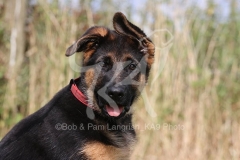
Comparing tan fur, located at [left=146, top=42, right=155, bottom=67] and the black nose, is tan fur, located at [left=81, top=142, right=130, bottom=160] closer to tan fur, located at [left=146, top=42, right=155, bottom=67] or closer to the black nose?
the black nose

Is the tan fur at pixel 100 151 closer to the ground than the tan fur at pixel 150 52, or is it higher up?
closer to the ground

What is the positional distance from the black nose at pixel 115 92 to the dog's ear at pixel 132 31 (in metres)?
0.63

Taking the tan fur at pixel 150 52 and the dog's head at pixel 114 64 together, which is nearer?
the dog's head at pixel 114 64

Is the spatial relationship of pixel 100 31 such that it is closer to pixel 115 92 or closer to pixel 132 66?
pixel 132 66

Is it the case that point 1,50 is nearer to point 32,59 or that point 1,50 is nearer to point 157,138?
point 32,59

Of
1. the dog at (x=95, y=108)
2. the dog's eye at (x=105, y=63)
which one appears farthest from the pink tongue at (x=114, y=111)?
the dog's eye at (x=105, y=63)

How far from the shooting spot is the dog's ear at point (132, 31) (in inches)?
160

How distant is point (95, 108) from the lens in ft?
14.1

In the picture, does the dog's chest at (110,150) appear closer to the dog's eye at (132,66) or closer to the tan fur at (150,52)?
the dog's eye at (132,66)

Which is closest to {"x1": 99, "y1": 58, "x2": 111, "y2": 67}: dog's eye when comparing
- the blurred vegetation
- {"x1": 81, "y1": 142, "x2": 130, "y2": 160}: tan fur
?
{"x1": 81, "y1": 142, "x2": 130, "y2": 160}: tan fur

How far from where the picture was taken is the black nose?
4.05 metres

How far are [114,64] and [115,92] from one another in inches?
18.6

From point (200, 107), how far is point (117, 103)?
10.7 feet

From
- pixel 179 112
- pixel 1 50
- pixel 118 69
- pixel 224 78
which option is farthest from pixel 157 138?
Answer: pixel 1 50
